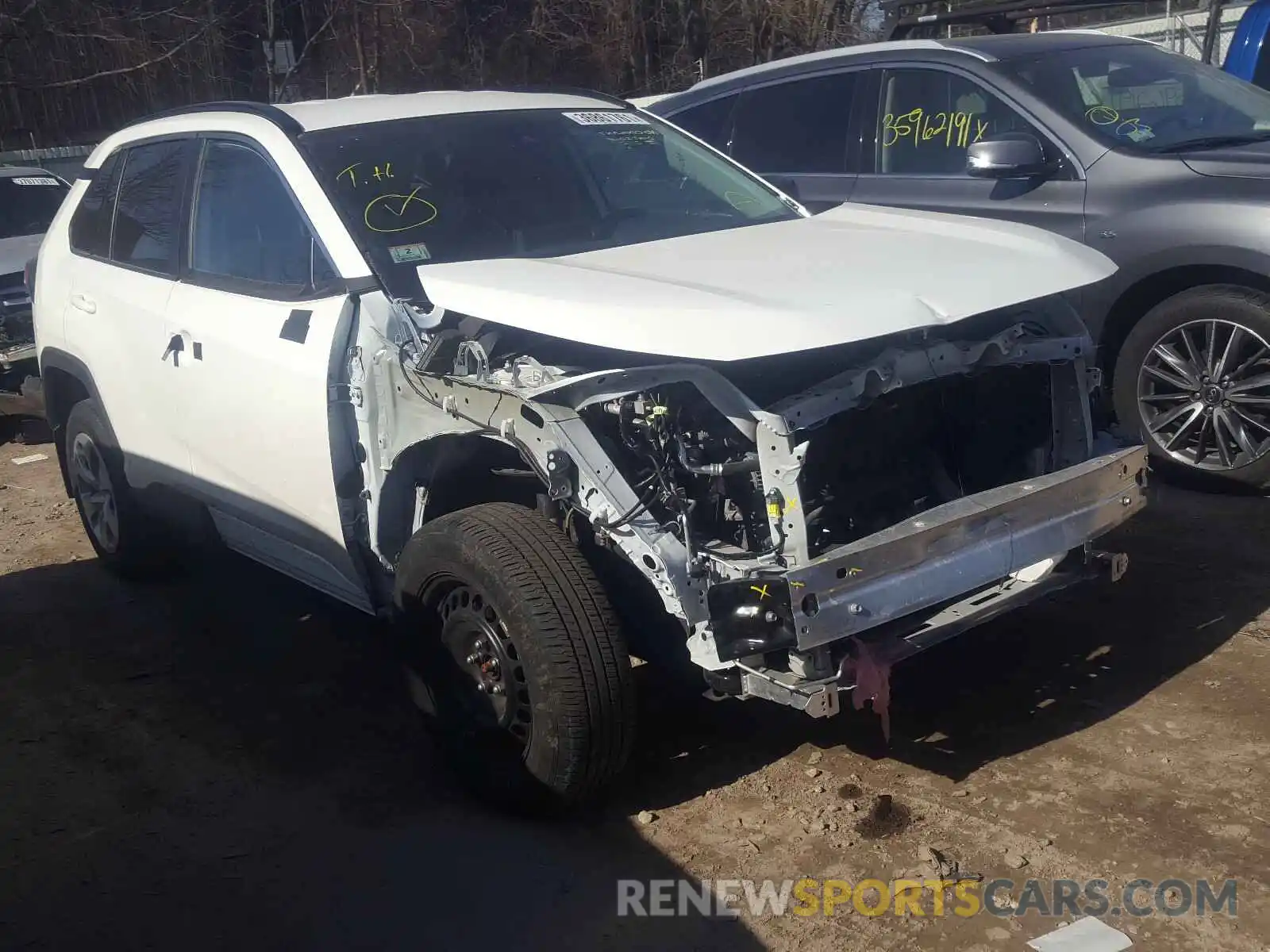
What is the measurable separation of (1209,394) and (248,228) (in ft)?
12.5

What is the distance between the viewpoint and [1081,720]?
12.9 ft

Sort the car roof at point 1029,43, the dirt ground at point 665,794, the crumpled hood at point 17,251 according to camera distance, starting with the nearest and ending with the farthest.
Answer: the dirt ground at point 665,794 < the car roof at point 1029,43 < the crumpled hood at point 17,251

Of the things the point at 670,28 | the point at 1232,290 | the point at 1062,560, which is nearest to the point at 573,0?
the point at 670,28

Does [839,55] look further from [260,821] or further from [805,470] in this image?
[260,821]

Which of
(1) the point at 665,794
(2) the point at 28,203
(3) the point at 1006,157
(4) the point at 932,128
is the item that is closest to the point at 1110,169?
(3) the point at 1006,157

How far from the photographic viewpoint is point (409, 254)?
13.3 ft

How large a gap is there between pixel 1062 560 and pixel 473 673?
1.69 m

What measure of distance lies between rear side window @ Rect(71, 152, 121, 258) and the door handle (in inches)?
36.3

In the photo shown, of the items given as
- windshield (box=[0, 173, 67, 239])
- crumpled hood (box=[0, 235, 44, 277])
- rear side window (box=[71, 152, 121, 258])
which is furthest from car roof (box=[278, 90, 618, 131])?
windshield (box=[0, 173, 67, 239])

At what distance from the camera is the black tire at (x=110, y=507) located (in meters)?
5.42

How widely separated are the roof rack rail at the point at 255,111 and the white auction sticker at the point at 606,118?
3.33ft

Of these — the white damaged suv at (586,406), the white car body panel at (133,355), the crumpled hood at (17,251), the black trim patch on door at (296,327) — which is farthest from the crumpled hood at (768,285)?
the crumpled hood at (17,251)

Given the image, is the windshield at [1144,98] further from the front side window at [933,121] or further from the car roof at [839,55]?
the car roof at [839,55]

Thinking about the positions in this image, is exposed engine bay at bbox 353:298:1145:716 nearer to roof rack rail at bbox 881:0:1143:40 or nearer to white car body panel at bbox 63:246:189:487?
white car body panel at bbox 63:246:189:487
